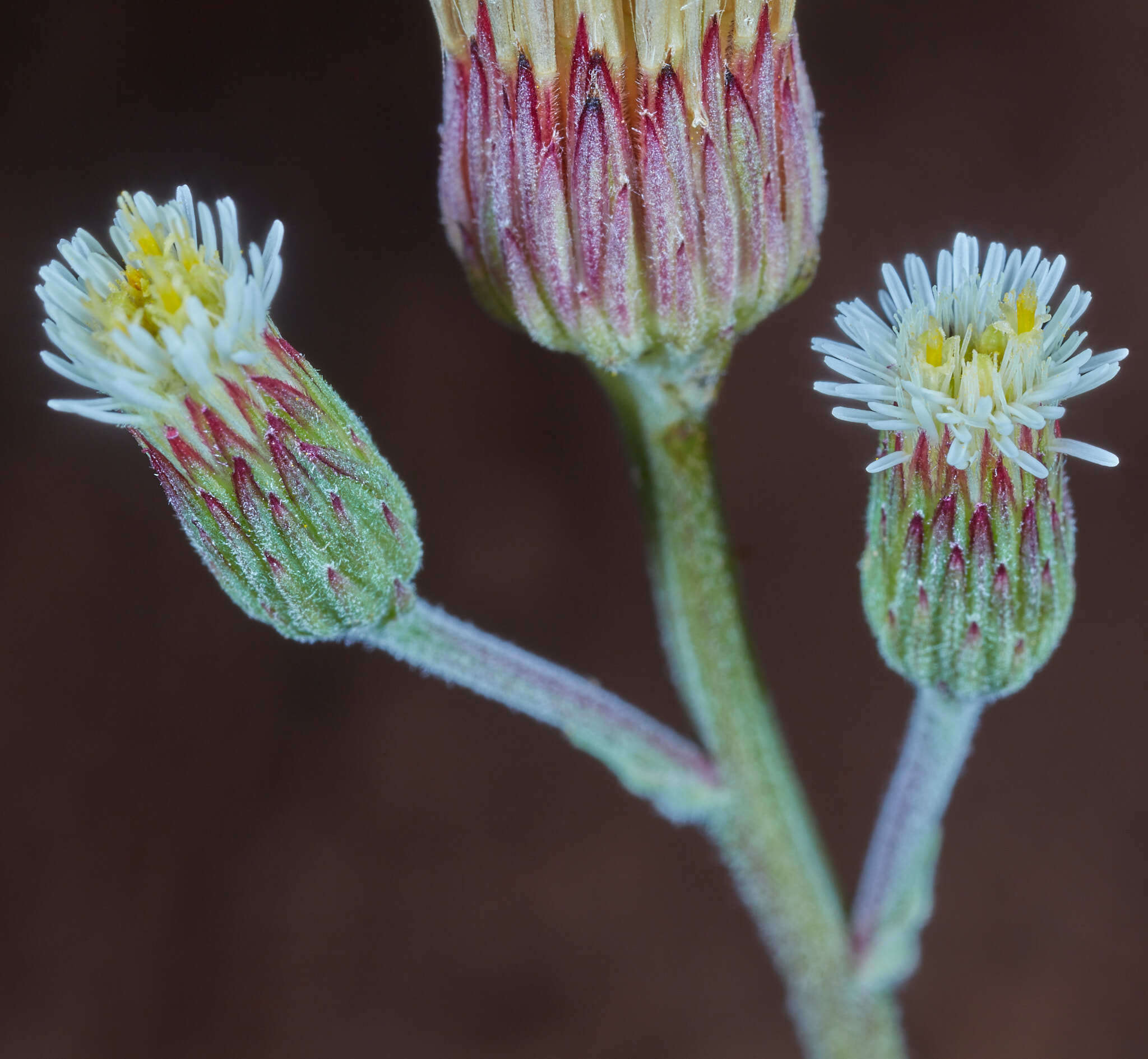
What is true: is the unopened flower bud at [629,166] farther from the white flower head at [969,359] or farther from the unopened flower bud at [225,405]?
the unopened flower bud at [225,405]

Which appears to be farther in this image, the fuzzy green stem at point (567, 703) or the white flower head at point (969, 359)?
the fuzzy green stem at point (567, 703)

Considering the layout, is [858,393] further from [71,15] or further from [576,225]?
[71,15]

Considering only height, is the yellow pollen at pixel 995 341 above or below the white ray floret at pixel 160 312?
below

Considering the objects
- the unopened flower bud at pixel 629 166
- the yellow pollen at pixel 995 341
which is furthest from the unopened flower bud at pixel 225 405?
the yellow pollen at pixel 995 341

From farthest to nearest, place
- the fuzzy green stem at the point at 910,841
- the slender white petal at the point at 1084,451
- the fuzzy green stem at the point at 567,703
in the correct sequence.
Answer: the fuzzy green stem at the point at 910,841 < the fuzzy green stem at the point at 567,703 < the slender white petal at the point at 1084,451

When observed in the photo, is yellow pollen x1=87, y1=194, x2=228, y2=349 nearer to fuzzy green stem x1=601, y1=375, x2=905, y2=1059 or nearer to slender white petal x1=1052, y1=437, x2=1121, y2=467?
fuzzy green stem x1=601, y1=375, x2=905, y2=1059

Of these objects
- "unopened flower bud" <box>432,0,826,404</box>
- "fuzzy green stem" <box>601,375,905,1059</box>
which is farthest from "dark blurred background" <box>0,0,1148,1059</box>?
"unopened flower bud" <box>432,0,826,404</box>

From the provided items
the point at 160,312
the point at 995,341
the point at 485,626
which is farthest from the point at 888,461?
the point at 485,626
